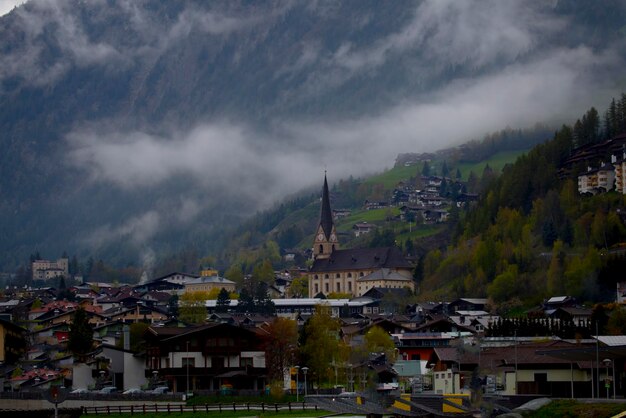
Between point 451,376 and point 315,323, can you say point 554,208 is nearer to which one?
point 315,323

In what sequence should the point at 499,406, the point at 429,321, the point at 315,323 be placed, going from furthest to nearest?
the point at 429,321, the point at 315,323, the point at 499,406

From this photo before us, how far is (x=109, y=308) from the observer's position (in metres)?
178

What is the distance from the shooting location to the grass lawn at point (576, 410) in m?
50.9

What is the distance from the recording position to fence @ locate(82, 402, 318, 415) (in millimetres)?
68750

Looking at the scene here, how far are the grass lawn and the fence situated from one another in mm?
16510

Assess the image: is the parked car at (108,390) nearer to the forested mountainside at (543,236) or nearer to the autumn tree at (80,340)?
the autumn tree at (80,340)

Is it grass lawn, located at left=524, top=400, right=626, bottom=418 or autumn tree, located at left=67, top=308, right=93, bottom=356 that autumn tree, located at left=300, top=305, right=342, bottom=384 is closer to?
autumn tree, located at left=67, top=308, right=93, bottom=356

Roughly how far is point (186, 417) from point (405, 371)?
30.6 meters

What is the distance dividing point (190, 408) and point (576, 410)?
2452cm

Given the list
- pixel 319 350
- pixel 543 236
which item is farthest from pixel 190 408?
pixel 543 236

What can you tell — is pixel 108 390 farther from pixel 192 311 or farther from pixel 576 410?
pixel 192 311

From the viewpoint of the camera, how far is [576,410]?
52250 millimetres

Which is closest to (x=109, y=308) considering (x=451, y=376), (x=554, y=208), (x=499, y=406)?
(x=554, y=208)

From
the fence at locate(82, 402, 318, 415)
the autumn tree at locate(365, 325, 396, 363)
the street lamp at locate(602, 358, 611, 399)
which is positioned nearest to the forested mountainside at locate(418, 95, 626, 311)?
the autumn tree at locate(365, 325, 396, 363)
